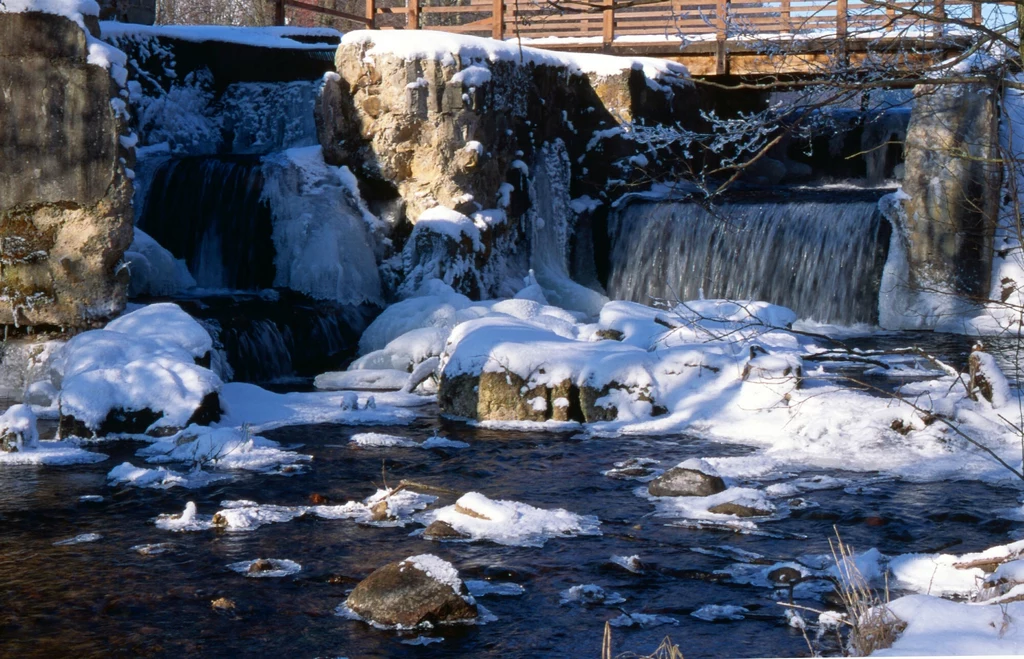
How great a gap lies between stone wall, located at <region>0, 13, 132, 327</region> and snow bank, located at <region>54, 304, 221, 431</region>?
1.18m

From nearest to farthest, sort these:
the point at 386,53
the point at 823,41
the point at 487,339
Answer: the point at 823,41
the point at 487,339
the point at 386,53

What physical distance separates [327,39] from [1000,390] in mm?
13229

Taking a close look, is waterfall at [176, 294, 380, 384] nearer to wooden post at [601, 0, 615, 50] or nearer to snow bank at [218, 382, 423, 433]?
snow bank at [218, 382, 423, 433]

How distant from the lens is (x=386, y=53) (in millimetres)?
12836

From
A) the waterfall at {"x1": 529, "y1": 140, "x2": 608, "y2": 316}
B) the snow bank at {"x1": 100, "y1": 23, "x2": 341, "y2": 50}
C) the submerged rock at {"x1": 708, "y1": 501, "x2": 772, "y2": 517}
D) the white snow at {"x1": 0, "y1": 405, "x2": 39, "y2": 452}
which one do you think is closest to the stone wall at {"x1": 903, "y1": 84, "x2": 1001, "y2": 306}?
the waterfall at {"x1": 529, "y1": 140, "x2": 608, "y2": 316}

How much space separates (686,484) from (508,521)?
116cm

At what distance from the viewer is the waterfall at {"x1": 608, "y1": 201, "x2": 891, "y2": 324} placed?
44.2 feet

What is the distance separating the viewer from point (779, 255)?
1366 centimetres

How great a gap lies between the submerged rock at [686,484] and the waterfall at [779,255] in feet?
23.5

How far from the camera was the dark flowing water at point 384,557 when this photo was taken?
14.2 feet

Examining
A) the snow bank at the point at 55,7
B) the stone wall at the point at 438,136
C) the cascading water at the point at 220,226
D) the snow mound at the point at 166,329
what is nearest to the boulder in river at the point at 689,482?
the snow mound at the point at 166,329

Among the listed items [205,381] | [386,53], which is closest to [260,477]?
[205,381]

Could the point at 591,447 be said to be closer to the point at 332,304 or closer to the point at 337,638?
the point at 337,638

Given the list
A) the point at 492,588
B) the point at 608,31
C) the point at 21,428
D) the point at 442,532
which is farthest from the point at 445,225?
the point at 492,588
